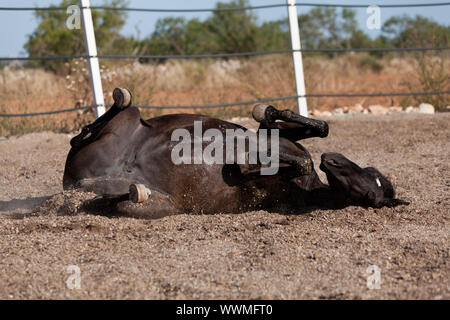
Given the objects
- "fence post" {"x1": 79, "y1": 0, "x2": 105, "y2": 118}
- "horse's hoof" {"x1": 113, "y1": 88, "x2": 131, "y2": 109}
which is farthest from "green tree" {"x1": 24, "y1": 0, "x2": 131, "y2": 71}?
"horse's hoof" {"x1": 113, "y1": 88, "x2": 131, "y2": 109}

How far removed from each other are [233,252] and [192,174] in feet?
2.23

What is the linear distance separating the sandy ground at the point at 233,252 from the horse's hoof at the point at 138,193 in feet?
0.61

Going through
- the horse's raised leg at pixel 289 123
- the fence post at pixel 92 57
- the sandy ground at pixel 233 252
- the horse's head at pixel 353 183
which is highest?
the fence post at pixel 92 57

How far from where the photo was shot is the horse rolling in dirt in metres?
3.43

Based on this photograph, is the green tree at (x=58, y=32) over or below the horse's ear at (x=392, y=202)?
over

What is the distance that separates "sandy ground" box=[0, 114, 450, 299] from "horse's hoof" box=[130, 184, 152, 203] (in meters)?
0.19

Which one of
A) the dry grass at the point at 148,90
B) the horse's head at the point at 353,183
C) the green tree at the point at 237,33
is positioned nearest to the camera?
the horse's head at the point at 353,183

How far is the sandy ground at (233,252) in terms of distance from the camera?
7.85 ft

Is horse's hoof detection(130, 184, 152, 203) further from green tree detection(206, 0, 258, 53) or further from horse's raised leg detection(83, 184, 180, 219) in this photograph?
green tree detection(206, 0, 258, 53)

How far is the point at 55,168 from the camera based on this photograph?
17.2 feet

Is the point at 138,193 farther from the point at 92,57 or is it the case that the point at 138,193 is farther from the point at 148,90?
the point at 148,90

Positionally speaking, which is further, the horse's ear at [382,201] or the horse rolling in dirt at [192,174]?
the horse's ear at [382,201]

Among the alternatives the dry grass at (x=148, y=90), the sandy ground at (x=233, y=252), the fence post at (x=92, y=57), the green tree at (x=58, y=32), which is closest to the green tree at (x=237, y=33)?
the green tree at (x=58, y=32)

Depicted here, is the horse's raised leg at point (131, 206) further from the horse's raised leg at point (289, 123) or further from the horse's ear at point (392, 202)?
the horse's ear at point (392, 202)
